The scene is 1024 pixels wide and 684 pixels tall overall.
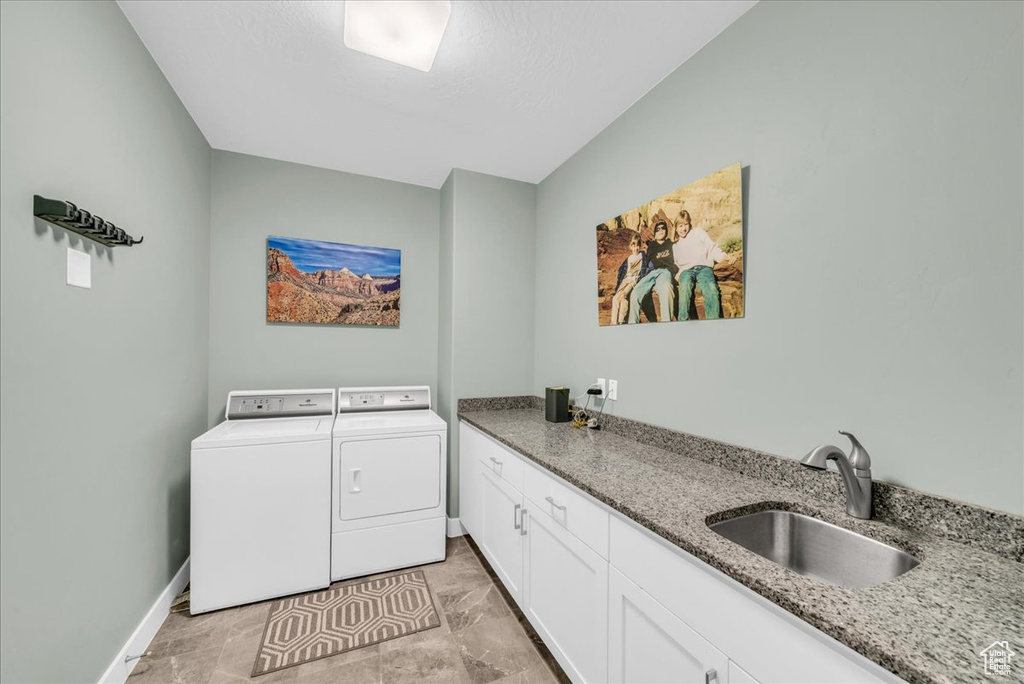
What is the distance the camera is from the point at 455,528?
111 inches

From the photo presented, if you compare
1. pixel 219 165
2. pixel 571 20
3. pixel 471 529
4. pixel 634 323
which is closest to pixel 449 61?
pixel 571 20

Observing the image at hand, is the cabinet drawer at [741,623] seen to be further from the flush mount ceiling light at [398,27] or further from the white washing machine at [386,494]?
the flush mount ceiling light at [398,27]

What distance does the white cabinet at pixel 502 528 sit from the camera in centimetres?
186

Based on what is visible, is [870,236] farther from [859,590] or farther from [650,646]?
[650,646]

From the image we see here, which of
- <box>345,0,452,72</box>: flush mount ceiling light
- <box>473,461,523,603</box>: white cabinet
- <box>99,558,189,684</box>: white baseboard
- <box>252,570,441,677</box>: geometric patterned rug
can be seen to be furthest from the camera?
<box>473,461,523,603</box>: white cabinet

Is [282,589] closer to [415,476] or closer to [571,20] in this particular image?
[415,476]

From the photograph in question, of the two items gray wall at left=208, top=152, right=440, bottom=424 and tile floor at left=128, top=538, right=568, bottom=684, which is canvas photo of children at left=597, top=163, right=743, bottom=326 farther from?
tile floor at left=128, top=538, right=568, bottom=684

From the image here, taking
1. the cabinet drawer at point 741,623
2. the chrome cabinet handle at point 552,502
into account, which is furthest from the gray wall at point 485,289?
the cabinet drawer at point 741,623

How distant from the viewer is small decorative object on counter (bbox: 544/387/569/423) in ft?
7.82

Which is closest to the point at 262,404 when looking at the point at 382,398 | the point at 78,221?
the point at 382,398

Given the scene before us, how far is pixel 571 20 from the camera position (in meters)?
1.55

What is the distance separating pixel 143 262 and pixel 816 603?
2.54m

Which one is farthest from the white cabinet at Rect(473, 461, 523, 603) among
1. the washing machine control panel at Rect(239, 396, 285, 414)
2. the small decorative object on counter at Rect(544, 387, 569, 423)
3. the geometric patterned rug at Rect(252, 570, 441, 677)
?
the washing machine control panel at Rect(239, 396, 285, 414)

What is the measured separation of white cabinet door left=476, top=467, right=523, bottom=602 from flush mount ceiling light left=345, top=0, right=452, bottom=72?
196 cm
